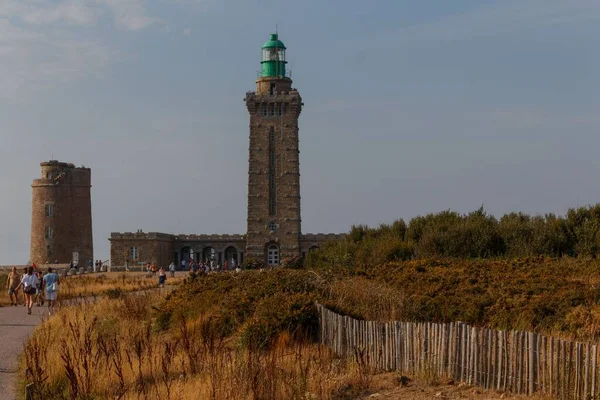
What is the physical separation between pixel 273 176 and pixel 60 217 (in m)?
15.8

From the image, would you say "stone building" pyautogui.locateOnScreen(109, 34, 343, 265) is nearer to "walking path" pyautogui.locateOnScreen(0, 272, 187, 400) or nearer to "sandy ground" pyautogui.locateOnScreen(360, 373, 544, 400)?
"walking path" pyautogui.locateOnScreen(0, 272, 187, 400)

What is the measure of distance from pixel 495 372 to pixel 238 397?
2874 mm

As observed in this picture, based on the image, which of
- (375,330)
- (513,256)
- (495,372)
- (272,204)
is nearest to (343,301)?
(375,330)

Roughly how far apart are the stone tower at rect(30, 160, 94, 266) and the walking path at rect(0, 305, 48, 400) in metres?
39.0

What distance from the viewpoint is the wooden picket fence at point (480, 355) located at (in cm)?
848

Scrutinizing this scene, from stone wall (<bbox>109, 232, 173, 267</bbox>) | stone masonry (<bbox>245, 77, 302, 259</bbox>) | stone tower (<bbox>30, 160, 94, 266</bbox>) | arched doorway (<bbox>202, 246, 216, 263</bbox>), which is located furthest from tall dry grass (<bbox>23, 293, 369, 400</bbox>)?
arched doorway (<bbox>202, 246, 216, 263</bbox>)

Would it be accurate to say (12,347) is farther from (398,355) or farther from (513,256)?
(513,256)

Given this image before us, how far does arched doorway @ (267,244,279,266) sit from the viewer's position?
61.9 meters

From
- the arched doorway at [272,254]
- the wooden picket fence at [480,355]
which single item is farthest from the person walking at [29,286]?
the arched doorway at [272,254]

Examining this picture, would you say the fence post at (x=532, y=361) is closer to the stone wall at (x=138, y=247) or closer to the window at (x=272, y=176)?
the window at (x=272, y=176)

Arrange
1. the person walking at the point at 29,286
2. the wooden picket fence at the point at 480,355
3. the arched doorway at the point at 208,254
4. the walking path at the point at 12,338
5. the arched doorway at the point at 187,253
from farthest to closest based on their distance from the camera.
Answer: the arched doorway at the point at 187,253 < the arched doorway at the point at 208,254 < the person walking at the point at 29,286 < the walking path at the point at 12,338 < the wooden picket fence at the point at 480,355

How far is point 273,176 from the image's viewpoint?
61.8m

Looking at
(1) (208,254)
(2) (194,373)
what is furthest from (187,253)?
(2) (194,373)

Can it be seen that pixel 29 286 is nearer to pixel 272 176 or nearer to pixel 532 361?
pixel 532 361
